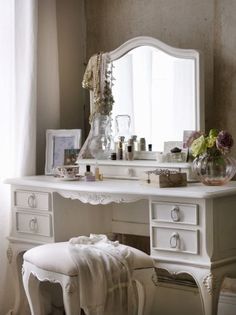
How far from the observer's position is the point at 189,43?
3336 millimetres

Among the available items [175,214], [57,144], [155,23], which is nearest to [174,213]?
[175,214]

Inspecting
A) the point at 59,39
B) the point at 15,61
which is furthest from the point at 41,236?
the point at 59,39

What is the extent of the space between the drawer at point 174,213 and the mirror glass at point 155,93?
0.51m

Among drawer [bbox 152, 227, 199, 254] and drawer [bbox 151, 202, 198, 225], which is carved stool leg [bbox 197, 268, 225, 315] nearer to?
drawer [bbox 152, 227, 199, 254]

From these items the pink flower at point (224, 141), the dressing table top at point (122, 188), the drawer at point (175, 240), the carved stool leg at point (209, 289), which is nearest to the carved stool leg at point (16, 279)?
the dressing table top at point (122, 188)

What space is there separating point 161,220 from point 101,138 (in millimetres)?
764

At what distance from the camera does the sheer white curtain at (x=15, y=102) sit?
342 centimetres

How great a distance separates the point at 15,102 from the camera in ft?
11.4

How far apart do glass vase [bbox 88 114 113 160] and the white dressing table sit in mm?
201

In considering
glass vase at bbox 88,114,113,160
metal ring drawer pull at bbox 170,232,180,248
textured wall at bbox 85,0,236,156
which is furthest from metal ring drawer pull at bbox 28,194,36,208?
textured wall at bbox 85,0,236,156

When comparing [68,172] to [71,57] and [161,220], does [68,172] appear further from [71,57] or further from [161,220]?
[71,57]

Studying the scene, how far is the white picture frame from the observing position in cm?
354

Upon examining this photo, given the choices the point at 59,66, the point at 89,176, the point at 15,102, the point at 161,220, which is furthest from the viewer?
the point at 59,66

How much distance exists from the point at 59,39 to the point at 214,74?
0.99m
